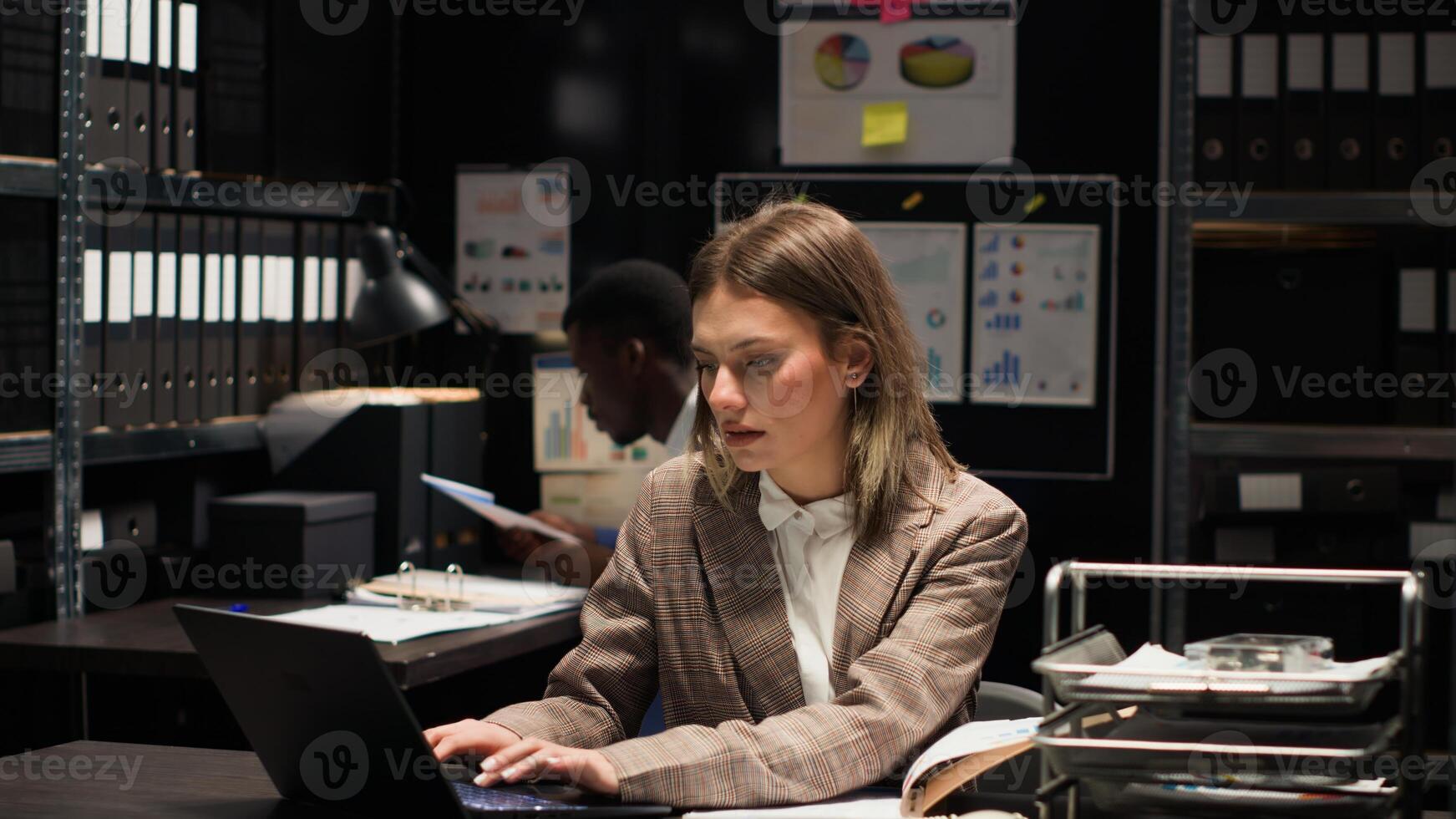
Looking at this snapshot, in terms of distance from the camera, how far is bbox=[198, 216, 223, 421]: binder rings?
268 cm

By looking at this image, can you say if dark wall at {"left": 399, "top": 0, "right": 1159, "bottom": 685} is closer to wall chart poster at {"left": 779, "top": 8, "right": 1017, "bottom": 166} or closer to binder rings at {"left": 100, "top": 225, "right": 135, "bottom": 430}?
wall chart poster at {"left": 779, "top": 8, "right": 1017, "bottom": 166}

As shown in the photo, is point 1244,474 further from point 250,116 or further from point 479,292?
point 250,116

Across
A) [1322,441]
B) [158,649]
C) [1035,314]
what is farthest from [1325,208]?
[158,649]

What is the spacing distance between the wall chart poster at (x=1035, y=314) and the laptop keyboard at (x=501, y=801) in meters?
2.13

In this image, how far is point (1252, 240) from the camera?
9.96 feet

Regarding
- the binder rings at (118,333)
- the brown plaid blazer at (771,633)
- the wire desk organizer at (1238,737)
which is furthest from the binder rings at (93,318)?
the wire desk organizer at (1238,737)

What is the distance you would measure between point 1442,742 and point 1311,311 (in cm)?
85

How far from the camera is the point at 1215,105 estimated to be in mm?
2799

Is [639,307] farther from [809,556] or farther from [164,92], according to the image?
[809,556]

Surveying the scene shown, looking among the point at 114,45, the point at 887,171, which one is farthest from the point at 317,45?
the point at 887,171

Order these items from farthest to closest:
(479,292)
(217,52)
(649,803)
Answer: (479,292), (217,52), (649,803)

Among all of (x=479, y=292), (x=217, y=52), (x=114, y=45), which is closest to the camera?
(x=114, y=45)

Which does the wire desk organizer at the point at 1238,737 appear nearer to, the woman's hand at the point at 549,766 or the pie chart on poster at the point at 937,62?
the woman's hand at the point at 549,766

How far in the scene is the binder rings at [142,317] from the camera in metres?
2.53
